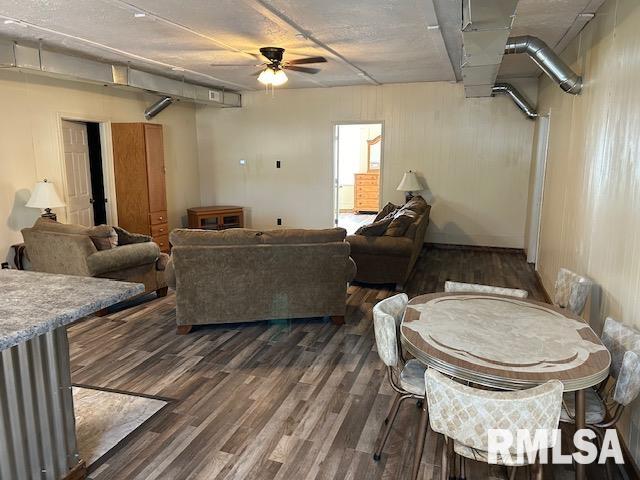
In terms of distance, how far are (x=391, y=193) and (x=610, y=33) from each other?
4.94 meters

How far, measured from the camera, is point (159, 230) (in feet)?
23.9

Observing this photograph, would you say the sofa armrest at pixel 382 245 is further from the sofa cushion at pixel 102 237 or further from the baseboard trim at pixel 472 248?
the baseboard trim at pixel 472 248

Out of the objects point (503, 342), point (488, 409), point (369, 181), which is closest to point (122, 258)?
point (503, 342)

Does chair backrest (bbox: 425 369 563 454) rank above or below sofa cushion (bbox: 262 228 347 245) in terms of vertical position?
below

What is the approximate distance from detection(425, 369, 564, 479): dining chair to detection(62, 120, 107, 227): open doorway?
20.1ft

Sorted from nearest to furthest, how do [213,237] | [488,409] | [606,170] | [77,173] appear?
[488,409]
[606,170]
[213,237]
[77,173]

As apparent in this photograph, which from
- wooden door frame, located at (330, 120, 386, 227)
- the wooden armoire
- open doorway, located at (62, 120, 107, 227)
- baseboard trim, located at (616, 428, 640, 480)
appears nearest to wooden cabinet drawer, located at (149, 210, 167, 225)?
the wooden armoire

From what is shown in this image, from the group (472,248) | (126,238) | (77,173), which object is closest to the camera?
(126,238)

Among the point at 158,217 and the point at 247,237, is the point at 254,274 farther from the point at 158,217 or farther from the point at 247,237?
the point at 158,217

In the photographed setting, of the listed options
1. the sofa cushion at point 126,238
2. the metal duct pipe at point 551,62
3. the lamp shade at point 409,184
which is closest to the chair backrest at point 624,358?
the metal duct pipe at point 551,62

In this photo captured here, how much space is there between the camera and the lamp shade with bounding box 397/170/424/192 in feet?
24.5

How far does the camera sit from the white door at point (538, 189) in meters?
6.06

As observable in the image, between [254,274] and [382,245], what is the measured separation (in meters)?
1.81

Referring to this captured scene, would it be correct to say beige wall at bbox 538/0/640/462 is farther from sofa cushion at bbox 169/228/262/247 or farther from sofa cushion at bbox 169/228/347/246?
sofa cushion at bbox 169/228/262/247
